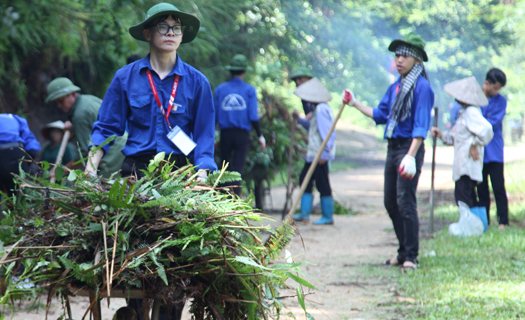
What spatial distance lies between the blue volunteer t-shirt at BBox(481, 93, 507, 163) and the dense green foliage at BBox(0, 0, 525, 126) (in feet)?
13.1

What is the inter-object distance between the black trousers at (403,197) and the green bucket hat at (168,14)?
2518mm

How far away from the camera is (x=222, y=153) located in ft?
25.7

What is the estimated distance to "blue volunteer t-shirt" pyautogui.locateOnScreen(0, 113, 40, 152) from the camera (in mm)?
4855

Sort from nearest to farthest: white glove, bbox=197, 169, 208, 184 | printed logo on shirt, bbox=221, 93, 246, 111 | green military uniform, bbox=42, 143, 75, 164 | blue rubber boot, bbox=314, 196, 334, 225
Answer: white glove, bbox=197, 169, 208, 184
green military uniform, bbox=42, 143, 75, 164
printed logo on shirt, bbox=221, 93, 246, 111
blue rubber boot, bbox=314, 196, 334, 225

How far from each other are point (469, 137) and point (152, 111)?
15.3 ft

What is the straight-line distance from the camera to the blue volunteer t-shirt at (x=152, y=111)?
300cm

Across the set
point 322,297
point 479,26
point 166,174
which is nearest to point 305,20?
point 322,297

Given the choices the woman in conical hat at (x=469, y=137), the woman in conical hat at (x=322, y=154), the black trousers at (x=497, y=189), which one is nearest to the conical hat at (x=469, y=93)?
the woman in conical hat at (x=469, y=137)

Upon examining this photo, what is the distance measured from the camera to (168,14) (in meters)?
2.98

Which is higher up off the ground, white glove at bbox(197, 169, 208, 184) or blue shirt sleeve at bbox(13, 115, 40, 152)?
blue shirt sleeve at bbox(13, 115, 40, 152)

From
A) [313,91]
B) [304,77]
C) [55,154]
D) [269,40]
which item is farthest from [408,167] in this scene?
[269,40]

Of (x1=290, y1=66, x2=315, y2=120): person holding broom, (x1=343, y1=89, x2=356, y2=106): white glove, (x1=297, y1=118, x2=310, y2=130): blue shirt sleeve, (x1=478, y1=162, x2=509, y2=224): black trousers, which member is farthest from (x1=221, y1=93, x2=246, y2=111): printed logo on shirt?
(x1=478, y1=162, x2=509, y2=224): black trousers

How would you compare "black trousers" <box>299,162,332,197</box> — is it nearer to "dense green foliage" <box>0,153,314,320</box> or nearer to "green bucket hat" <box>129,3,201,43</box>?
"green bucket hat" <box>129,3,201,43</box>

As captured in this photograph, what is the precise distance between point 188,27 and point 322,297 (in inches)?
101
